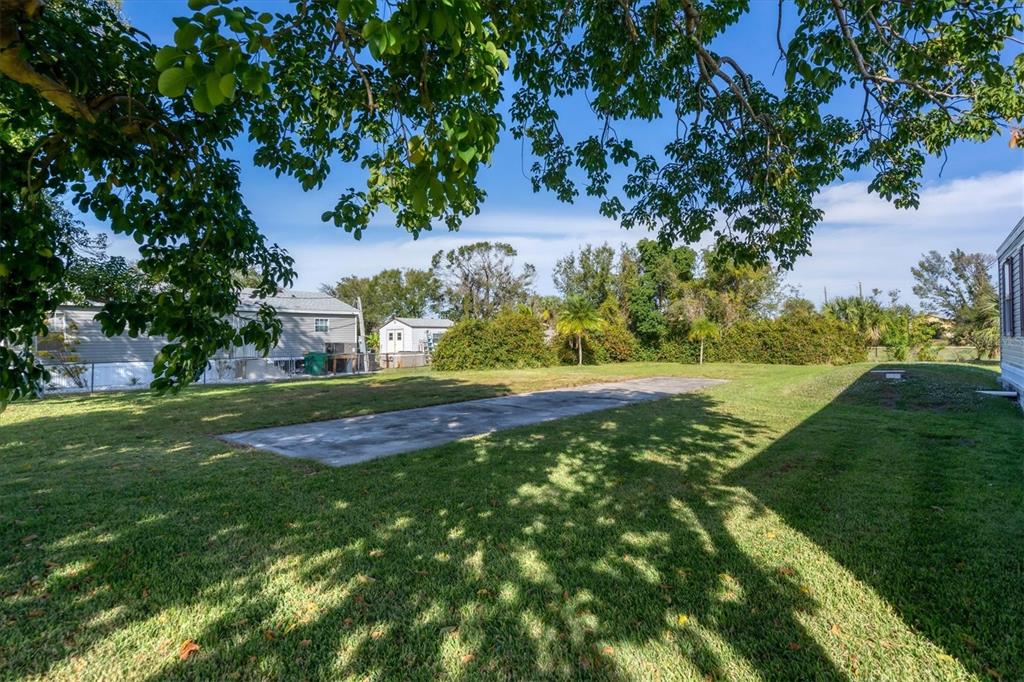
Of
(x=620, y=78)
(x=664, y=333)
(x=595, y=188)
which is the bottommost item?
(x=664, y=333)

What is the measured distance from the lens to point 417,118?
3758mm

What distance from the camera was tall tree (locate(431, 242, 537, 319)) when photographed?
42.9 metres

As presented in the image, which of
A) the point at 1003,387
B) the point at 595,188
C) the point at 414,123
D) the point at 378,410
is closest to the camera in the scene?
the point at 414,123

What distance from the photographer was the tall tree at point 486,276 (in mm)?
42856

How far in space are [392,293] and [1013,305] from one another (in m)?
50.3

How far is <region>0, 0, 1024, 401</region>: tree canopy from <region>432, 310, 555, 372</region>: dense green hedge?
49.0 feet

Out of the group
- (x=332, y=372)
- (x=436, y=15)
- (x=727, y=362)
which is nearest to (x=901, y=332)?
(x=727, y=362)

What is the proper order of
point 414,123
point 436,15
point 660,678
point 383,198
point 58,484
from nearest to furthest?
point 436,15
point 660,678
point 383,198
point 414,123
point 58,484

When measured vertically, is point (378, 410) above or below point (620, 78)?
below

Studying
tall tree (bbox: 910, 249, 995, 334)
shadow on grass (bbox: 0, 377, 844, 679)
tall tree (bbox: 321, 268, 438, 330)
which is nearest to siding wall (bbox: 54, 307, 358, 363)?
shadow on grass (bbox: 0, 377, 844, 679)

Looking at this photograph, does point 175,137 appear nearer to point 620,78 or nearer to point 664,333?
point 620,78

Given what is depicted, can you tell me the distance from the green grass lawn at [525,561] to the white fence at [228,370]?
663 cm

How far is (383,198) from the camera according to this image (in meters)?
3.55

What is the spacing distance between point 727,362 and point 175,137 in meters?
23.4
